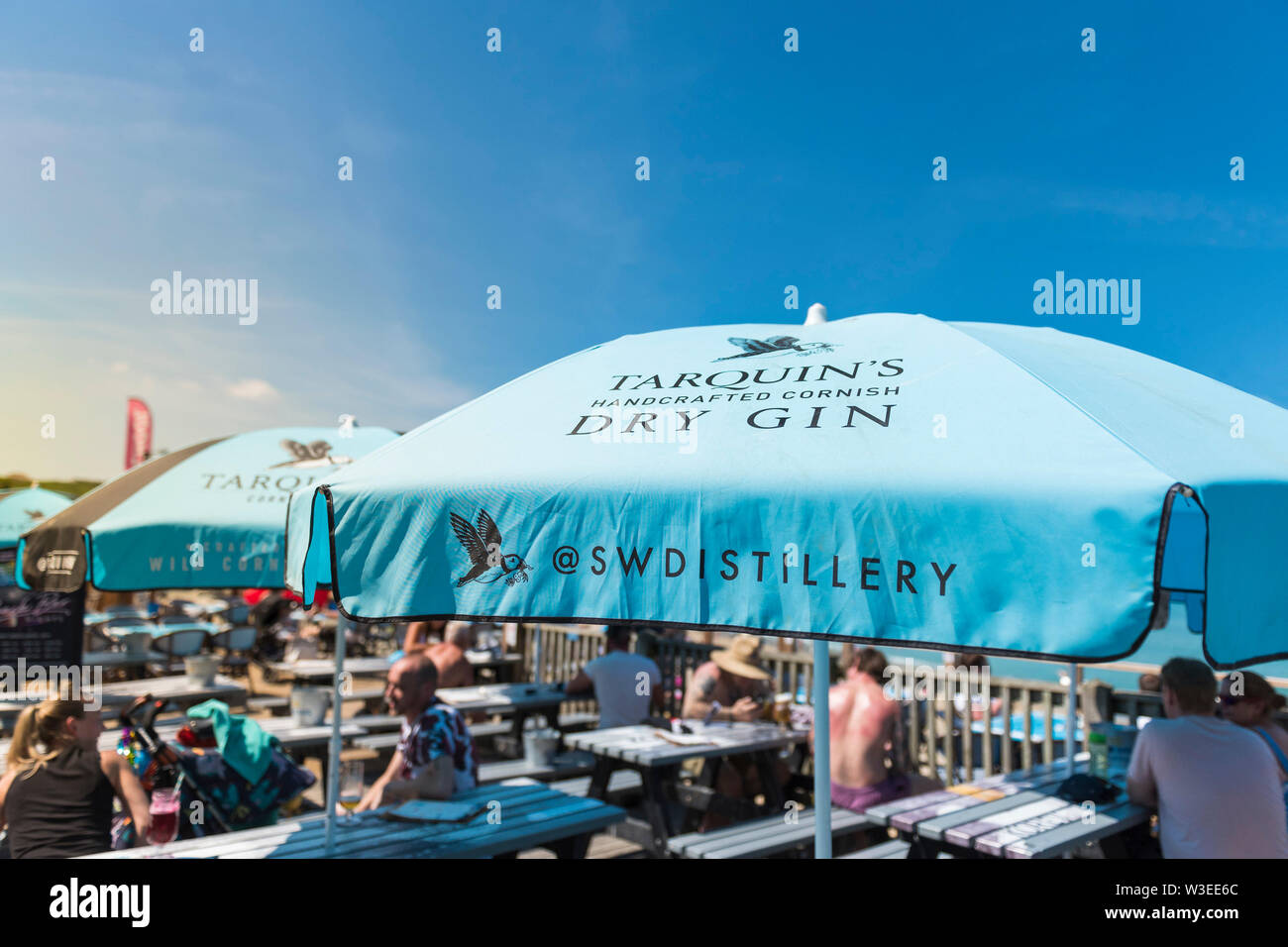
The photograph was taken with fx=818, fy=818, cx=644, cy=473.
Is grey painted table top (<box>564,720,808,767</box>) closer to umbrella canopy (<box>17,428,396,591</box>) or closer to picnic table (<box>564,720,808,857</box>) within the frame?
picnic table (<box>564,720,808,857</box>)

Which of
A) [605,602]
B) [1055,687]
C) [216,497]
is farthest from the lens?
[1055,687]

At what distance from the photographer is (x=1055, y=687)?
237 inches

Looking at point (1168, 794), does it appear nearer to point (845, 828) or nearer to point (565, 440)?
point (845, 828)

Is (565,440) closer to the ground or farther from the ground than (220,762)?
farther from the ground

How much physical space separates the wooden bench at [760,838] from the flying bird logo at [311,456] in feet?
7.96

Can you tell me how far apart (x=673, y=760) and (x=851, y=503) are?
11.3 ft

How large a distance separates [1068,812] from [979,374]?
2.84 metres

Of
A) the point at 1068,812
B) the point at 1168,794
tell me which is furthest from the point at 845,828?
the point at 1168,794

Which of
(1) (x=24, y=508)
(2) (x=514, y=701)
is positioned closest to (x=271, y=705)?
(2) (x=514, y=701)

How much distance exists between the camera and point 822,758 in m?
2.27

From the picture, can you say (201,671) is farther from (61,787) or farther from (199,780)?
(61,787)

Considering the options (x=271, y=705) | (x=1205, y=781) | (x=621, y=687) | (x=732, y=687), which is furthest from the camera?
(x=271, y=705)

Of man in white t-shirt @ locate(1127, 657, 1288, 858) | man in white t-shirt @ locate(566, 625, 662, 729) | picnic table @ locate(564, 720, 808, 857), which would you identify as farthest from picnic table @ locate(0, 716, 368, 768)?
man in white t-shirt @ locate(1127, 657, 1288, 858)

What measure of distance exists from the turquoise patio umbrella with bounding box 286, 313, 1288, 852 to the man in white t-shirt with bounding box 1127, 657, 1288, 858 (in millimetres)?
1783
